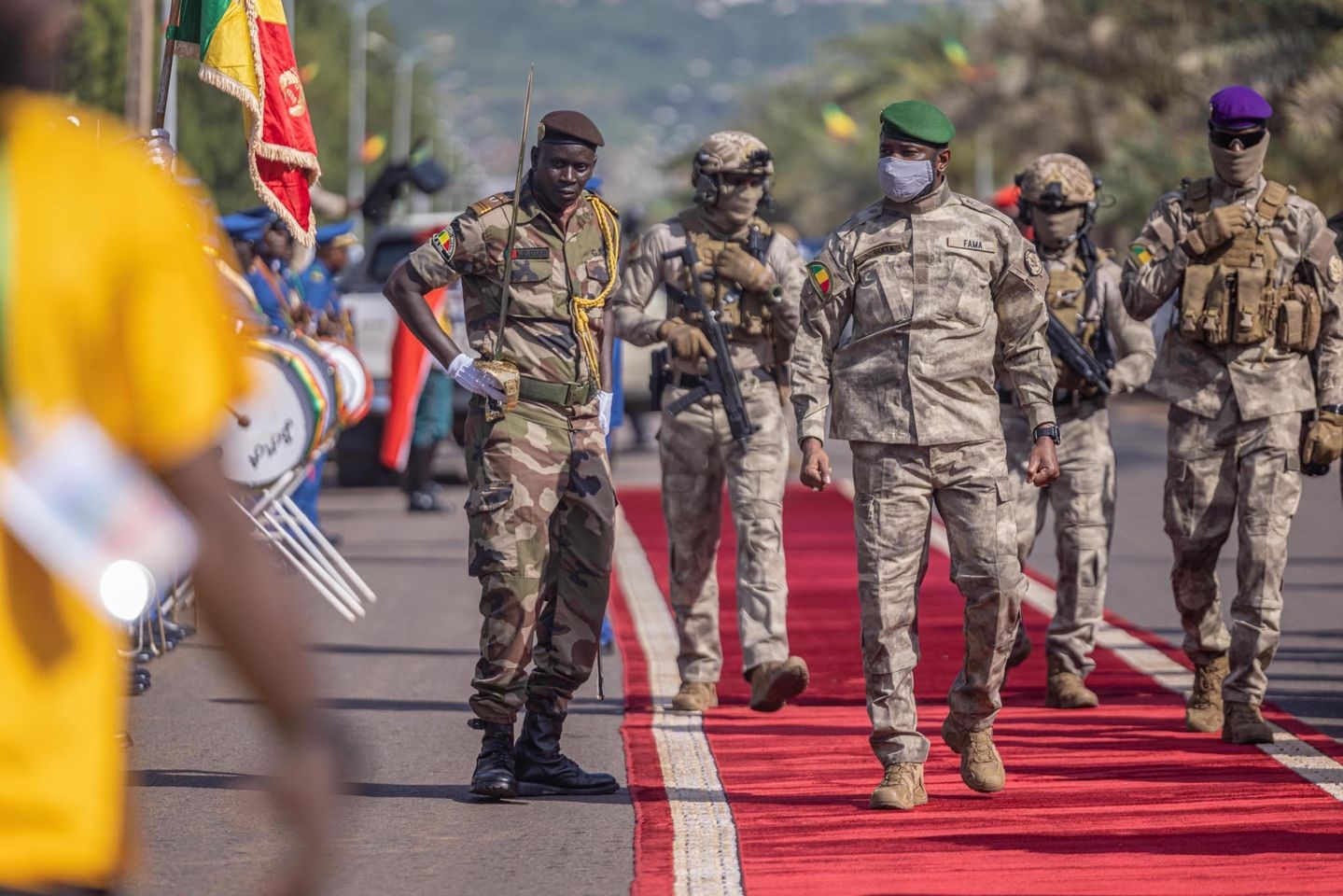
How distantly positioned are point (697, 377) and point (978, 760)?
8.13 ft

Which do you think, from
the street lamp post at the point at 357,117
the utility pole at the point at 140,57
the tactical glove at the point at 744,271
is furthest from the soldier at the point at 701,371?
the street lamp post at the point at 357,117

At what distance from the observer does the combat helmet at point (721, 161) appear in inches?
342

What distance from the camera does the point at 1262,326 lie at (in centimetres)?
774

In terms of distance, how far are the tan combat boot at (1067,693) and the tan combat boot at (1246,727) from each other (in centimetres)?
92

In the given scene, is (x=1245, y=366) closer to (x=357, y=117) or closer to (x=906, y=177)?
(x=906, y=177)

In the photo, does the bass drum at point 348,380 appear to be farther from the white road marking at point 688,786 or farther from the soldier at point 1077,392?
the soldier at point 1077,392

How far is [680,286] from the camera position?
8.80 m

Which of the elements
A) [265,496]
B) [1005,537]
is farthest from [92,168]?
[265,496]

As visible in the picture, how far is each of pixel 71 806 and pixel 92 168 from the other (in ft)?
2.19

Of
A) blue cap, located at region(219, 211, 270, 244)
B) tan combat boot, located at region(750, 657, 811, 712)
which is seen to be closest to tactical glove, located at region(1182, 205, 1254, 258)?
tan combat boot, located at region(750, 657, 811, 712)

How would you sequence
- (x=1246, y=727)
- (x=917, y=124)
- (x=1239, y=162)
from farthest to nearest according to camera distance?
(x=1239, y=162)
(x=1246, y=727)
(x=917, y=124)

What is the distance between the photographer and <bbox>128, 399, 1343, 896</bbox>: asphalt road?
19.6ft

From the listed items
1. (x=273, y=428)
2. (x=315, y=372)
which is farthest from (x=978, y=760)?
(x=315, y=372)

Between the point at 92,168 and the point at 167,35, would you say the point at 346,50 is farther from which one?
the point at 92,168
